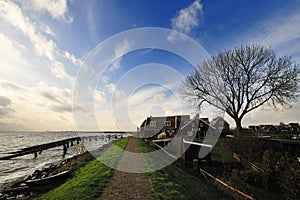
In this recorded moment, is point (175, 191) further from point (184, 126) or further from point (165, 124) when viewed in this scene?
point (165, 124)

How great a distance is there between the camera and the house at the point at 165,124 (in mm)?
49906

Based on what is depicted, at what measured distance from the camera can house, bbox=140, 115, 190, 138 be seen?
164 feet

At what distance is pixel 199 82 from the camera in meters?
31.7

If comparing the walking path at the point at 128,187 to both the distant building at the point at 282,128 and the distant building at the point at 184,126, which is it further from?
the distant building at the point at 282,128

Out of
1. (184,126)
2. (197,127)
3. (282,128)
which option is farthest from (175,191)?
(282,128)

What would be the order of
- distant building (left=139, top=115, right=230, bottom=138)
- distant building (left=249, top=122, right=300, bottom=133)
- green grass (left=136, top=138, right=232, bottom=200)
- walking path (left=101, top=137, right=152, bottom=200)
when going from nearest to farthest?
walking path (left=101, top=137, right=152, bottom=200) < green grass (left=136, top=138, right=232, bottom=200) < distant building (left=139, top=115, right=230, bottom=138) < distant building (left=249, top=122, right=300, bottom=133)

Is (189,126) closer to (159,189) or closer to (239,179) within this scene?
(239,179)

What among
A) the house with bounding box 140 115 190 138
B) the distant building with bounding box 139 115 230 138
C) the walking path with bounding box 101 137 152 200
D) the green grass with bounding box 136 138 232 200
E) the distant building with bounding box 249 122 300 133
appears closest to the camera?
the walking path with bounding box 101 137 152 200

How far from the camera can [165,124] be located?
54.6m

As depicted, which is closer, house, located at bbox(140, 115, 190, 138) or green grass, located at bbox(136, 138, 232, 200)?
green grass, located at bbox(136, 138, 232, 200)

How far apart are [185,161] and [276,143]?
9.47m

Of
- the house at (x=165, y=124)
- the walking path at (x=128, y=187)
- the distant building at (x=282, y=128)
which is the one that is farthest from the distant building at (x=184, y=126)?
the walking path at (x=128, y=187)

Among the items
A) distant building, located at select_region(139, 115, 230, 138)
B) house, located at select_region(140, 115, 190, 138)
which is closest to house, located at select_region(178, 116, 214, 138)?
distant building, located at select_region(139, 115, 230, 138)

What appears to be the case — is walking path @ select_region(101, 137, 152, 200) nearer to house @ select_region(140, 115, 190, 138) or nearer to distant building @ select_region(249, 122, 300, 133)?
house @ select_region(140, 115, 190, 138)
